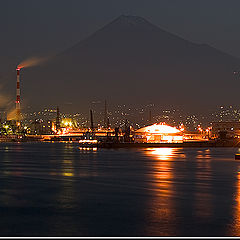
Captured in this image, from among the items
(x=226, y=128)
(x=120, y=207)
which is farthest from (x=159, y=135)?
(x=120, y=207)

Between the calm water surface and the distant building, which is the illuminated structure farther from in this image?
the calm water surface

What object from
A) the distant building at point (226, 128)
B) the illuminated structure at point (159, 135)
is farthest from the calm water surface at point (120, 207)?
the distant building at point (226, 128)

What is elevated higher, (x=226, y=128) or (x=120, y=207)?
(x=226, y=128)

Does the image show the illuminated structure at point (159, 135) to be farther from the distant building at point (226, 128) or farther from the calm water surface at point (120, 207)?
the calm water surface at point (120, 207)

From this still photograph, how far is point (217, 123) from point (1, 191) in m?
147

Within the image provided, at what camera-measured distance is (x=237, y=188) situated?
26.9m

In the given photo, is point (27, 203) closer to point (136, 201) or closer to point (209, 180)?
Answer: point (136, 201)

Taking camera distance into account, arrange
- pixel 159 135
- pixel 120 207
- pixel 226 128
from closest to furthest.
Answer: pixel 120 207 < pixel 159 135 < pixel 226 128

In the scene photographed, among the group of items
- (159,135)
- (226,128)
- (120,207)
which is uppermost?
(226,128)

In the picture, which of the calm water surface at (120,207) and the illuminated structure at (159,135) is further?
the illuminated structure at (159,135)

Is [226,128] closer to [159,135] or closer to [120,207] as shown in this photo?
[159,135]

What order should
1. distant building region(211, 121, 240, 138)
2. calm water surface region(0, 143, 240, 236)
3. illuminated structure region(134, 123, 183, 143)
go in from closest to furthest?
calm water surface region(0, 143, 240, 236)
illuminated structure region(134, 123, 183, 143)
distant building region(211, 121, 240, 138)

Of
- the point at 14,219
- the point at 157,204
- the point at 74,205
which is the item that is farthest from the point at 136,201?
the point at 14,219

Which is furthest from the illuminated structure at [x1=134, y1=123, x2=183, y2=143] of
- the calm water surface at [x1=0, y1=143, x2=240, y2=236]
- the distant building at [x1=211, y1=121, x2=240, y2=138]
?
the calm water surface at [x1=0, y1=143, x2=240, y2=236]
